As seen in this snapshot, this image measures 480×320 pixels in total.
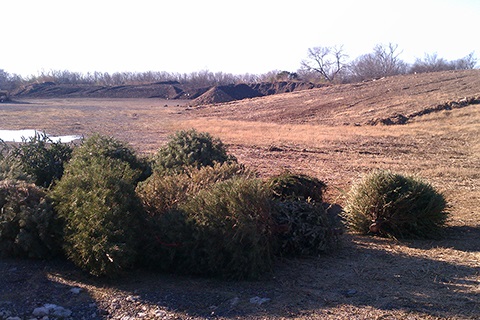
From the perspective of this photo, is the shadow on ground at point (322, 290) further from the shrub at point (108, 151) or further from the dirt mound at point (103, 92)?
the dirt mound at point (103, 92)

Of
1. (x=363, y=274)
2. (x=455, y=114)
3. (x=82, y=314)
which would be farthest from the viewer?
(x=455, y=114)

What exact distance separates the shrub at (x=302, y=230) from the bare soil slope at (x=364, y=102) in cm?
2244

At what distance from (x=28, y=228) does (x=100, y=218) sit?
3.67 ft

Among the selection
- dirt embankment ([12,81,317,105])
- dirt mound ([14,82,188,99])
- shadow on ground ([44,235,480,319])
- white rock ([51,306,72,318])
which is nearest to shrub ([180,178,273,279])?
shadow on ground ([44,235,480,319])

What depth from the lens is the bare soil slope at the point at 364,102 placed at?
30828 mm

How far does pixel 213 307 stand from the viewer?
504cm

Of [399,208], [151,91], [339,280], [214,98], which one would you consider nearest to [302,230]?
[339,280]

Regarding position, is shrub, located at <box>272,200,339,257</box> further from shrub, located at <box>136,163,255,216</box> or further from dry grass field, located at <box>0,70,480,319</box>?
shrub, located at <box>136,163,255,216</box>

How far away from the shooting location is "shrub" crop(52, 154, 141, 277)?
18.4ft

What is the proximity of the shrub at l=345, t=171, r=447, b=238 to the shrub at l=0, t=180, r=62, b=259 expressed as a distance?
174 inches

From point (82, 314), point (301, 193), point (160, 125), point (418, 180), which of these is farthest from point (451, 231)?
point (160, 125)

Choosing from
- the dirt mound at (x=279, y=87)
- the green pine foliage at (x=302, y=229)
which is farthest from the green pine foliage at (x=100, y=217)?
the dirt mound at (x=279, y=87)

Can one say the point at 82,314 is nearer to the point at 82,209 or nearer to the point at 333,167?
the point at 82,209

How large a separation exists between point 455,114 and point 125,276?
2487 centimetres
